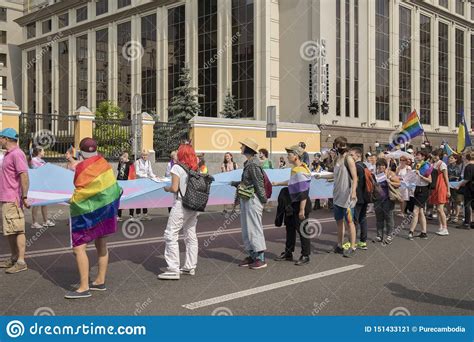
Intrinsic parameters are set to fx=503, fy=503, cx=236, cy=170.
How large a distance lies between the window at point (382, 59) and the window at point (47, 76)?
39052 millimetres

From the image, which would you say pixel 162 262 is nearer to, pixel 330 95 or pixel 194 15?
pixel 330 95

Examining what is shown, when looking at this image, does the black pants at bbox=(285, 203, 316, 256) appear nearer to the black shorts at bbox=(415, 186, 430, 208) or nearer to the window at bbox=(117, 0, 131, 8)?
the black shorts at bbox=(415, 186, 430, 208)

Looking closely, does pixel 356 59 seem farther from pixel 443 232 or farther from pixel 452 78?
pixel 443 232

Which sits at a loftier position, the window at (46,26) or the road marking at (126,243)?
the window at (46,26)

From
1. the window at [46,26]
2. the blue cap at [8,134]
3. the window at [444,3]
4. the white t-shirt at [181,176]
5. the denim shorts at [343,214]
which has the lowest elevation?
the denim shorts at [343,214]

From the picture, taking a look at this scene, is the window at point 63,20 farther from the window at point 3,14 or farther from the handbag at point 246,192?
the handbag at point 246,192

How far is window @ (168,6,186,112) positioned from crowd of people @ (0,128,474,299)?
106ft

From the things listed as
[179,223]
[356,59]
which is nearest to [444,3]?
[356,59]

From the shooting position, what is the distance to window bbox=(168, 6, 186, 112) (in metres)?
42.6

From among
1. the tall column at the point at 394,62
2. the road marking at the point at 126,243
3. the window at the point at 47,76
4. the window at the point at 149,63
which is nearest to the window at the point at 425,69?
the tall column at the point at 394,62

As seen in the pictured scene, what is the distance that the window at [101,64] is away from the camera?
2029 inches

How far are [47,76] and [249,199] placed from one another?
5928cm

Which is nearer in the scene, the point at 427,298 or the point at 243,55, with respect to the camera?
the point at 427,298

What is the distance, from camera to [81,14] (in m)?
53.9
